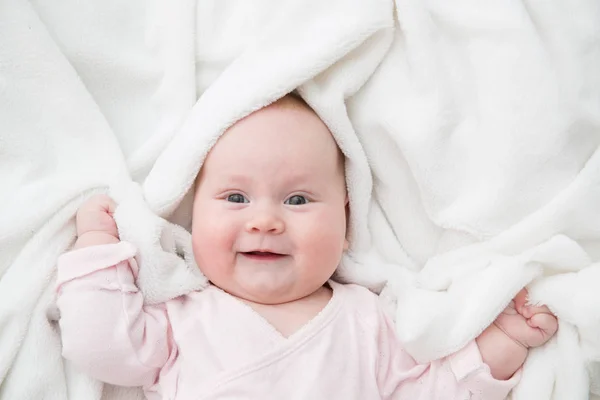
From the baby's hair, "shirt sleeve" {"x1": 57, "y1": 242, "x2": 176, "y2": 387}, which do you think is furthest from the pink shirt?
the baby's hair

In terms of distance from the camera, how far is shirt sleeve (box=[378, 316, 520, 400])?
1160 mm

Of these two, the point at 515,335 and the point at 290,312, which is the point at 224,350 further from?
the point at 515,335

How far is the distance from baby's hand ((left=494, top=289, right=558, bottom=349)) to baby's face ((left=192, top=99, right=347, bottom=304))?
0.30 metres

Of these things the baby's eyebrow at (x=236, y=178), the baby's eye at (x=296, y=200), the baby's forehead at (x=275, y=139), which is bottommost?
the baby's eye at (x=296, y=200)

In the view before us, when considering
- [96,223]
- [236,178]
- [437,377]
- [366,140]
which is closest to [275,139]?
[236,178]

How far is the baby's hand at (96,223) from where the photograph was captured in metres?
1.19

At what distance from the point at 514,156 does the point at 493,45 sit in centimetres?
19

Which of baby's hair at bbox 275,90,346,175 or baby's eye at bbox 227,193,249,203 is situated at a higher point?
baby's hair at bbox 275,90,346,175

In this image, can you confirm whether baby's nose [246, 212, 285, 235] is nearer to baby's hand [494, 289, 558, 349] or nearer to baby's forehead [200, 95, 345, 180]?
baby's forehead [200, 95, 345, 180]

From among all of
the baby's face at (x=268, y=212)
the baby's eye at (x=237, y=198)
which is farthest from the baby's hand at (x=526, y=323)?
the baby's eye at (x=237, y=198)

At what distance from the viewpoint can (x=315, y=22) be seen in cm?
127

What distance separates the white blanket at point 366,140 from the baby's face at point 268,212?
0.04 m

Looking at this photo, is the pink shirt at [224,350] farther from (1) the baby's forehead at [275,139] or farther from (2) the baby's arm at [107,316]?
(1) the baby's forehead at [275,139]

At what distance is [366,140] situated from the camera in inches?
51.8
